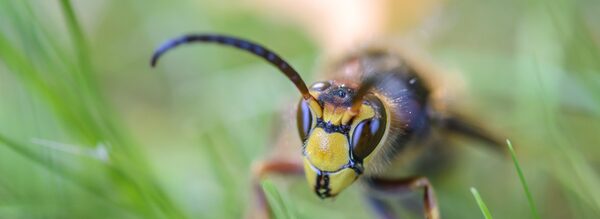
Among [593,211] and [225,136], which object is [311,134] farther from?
[225,136]

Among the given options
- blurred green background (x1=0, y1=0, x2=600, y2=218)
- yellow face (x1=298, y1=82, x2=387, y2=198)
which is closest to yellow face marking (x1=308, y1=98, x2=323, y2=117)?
yellow face (x1=298, y1=82, x2=387, y2=198)

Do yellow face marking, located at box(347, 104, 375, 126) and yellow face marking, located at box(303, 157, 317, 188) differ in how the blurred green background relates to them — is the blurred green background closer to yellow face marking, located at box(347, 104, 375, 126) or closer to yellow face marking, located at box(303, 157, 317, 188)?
yellow face marking, located at box(303, 157, 317, 188)

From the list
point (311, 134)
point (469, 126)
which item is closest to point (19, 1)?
point (311, 134)

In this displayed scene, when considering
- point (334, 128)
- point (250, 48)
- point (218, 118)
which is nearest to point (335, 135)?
point (334, 128)

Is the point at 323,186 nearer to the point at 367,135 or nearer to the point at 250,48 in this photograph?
the point at 367,135

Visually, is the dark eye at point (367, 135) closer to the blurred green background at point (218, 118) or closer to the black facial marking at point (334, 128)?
the black facial marking at point (334, 128)

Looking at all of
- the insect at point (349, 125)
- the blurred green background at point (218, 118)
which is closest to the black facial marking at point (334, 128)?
the insect at point (349, 125)
